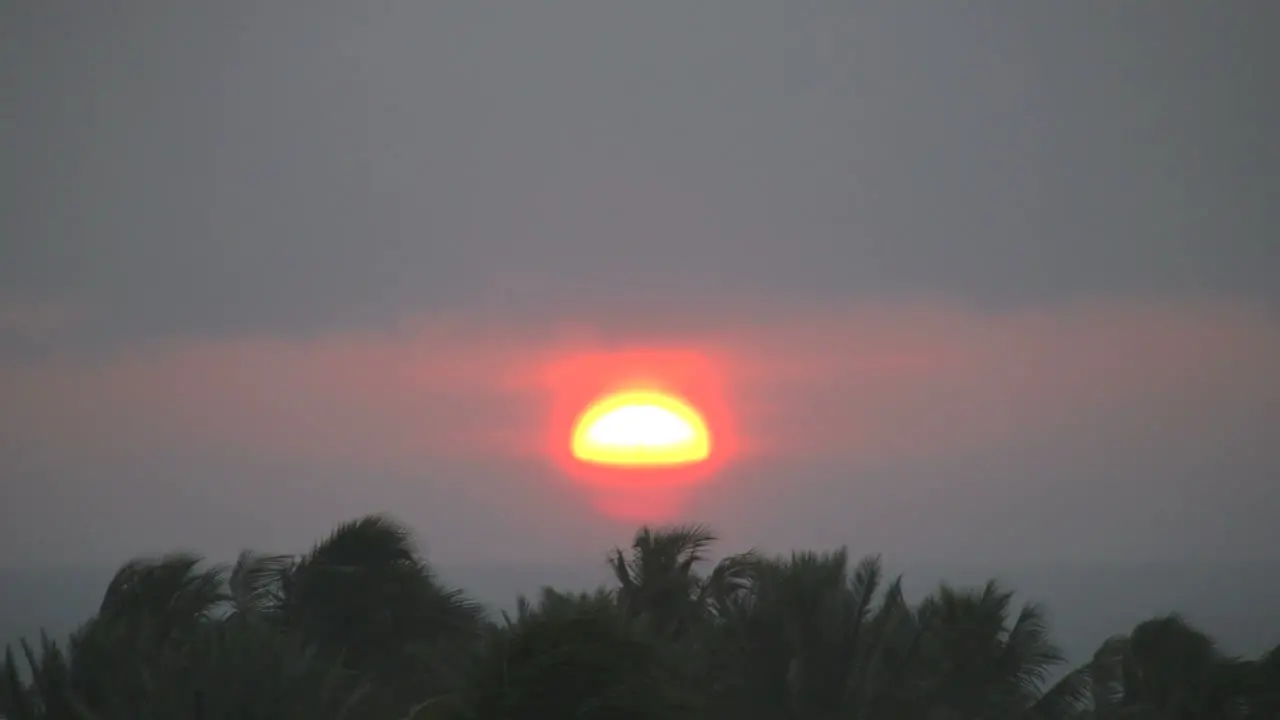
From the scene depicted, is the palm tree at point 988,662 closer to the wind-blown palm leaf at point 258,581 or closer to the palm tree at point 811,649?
the palm tree at point 811,649

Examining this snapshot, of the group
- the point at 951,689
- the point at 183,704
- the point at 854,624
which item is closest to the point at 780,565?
the point at 854,624

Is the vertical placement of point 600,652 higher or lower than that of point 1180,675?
lower

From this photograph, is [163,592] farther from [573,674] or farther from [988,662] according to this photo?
[988,662]

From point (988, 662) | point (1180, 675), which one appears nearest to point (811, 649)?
point (988, 662)

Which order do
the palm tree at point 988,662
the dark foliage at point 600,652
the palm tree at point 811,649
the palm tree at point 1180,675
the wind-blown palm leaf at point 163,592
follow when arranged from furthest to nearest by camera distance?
the palm tree at point 1180,675 < the palm tree at point 988,662 < the wind-blown palm leaf at point 163,592 < the palm tree at point 811,649 < the dark foliage at point 600,652

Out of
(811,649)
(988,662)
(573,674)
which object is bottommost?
(573,674)

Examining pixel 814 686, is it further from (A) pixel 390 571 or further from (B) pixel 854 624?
(A) pixel 390 571

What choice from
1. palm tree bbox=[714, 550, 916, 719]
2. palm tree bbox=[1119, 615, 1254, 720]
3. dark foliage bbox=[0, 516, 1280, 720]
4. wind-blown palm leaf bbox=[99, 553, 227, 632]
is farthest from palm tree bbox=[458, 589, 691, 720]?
palm tree bbox=[1119, 615, 1254, 720]

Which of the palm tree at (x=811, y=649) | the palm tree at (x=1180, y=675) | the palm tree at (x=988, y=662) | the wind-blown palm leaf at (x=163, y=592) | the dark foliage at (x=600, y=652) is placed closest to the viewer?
the dark foliage at (x=600, y=652)

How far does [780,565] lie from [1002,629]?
5059 millimetres

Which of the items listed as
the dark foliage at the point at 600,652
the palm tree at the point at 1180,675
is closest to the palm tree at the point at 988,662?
the dark foliage at the point at 600,652

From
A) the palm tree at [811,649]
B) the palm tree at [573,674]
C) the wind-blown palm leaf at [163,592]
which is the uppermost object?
the wind-blown palm leaf at [163,592]

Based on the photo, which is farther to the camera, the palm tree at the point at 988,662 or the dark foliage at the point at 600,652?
the palm tree at the point at 988,662

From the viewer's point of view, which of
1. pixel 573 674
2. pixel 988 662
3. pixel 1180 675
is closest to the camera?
pixel 573 674
